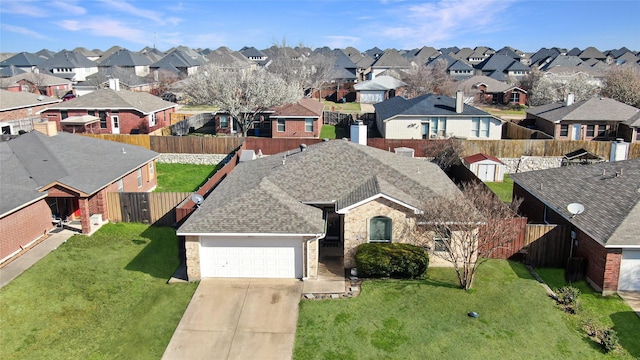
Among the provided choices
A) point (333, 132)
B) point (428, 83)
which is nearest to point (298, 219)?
point (333, 132)

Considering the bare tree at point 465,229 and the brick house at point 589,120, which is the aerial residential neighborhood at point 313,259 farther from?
the brick house at point 589,120

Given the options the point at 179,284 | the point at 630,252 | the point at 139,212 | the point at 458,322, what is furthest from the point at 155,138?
the point at 630,252

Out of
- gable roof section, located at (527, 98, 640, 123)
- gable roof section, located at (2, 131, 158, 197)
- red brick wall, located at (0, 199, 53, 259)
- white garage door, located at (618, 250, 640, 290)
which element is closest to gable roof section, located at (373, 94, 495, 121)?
gable roof section, located at (527, 98, 640, 123)

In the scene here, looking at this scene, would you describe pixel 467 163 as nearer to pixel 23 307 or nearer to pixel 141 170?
pixel 141 170

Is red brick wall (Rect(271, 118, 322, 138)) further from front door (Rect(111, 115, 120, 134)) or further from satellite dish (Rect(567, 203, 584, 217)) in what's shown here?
satellite dish (Rect(567, 203, 584, 217))

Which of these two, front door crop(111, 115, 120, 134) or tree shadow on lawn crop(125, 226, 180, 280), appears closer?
tree shadow on lawn crop(125, 226, 180, 280)

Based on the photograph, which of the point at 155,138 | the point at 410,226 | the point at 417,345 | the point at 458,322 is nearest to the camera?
the point at 417,345

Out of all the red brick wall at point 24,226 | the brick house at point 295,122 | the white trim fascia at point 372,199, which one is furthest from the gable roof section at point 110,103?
the white trim fascia at point 372,199
